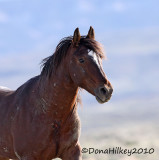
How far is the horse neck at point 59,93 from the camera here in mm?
7561

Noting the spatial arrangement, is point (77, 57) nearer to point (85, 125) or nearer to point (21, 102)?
point (21, 102)

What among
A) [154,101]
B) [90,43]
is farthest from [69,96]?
[154,101]

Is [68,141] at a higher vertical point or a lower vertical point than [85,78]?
lower

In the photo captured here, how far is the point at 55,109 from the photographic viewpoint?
7707 mm

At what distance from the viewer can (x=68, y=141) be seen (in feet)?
25.2

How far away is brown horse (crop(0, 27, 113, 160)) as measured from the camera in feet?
24.5

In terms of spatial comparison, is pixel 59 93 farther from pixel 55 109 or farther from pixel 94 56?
pixel 94 56

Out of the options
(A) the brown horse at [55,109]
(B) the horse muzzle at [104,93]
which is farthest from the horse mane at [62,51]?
(B) the horse muzzle at [104,93]

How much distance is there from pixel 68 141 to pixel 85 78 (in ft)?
3.37

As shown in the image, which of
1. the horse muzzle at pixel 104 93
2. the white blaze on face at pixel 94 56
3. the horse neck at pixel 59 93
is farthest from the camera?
the horse neck at pixel 59 93

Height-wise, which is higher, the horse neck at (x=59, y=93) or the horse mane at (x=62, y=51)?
the horse mane at (x=62, y=51)

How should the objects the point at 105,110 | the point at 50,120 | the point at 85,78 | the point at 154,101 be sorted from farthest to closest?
1. the point at 154,101
2. the point at 105,110
3. the point at 50,120
4. the point at 85,78

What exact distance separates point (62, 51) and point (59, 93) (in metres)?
0.59

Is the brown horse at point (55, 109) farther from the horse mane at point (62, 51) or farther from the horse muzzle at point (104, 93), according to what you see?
the horse muzzle at point (104, 93)
